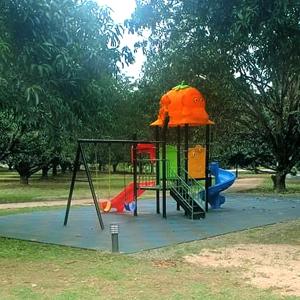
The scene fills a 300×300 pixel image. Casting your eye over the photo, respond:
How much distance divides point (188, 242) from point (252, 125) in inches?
660

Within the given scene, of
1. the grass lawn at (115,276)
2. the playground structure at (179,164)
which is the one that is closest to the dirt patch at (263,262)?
the grass lawn at (115,276)

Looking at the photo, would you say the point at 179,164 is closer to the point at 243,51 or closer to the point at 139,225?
the point at 139,225

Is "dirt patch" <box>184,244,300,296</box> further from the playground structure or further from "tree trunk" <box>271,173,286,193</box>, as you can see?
"tree trunk" <box>271,173,286,193</box>

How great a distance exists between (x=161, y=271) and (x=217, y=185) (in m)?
8.69

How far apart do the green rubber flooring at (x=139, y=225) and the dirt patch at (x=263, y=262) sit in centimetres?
126

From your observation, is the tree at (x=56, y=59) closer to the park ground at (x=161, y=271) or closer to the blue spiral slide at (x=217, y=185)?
the park ground at (x=161, y=271)

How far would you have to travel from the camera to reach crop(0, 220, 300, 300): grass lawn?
6.23m

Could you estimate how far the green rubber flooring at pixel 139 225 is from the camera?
10320 millimetres

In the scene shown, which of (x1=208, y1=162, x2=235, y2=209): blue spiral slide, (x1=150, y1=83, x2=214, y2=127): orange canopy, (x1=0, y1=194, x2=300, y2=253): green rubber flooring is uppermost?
(x1=150, y1=83, x2=214, y2=127): orange canopy

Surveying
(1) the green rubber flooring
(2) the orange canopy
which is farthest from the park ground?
(2) the orange canopy

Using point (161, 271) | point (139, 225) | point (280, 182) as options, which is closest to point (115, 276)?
point (161, 271)

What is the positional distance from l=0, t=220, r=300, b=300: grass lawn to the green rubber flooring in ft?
2.25

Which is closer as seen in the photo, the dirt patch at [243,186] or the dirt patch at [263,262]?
the dirt patch at [263,262]

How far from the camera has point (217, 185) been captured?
629 inches
